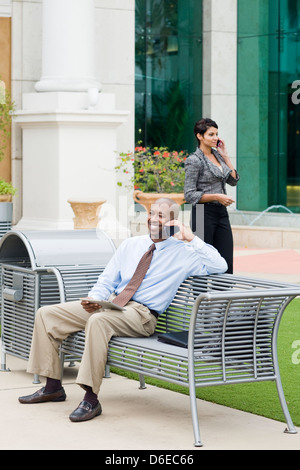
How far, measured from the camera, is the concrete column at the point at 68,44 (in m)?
15.4

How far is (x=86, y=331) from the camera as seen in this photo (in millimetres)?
5867

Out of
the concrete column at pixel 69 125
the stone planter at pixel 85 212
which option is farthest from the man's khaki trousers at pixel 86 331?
the concrete column at pixel 69 125

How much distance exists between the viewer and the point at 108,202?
15.9m

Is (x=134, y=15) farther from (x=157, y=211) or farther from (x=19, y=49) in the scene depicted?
(x=157, y=211)

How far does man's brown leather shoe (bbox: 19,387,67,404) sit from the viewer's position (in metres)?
6.25

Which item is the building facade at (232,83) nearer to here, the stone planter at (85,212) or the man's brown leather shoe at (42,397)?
the stone planter at (85,212)

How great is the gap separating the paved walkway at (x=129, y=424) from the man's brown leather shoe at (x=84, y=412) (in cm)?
4

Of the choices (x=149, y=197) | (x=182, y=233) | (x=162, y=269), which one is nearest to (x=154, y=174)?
(x=149, y=197)

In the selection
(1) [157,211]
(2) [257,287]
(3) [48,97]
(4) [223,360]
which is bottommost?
(4) [223,360]

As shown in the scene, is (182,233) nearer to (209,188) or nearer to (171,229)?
(171,229)

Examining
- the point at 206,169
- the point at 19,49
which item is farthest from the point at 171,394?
the point at 19,49

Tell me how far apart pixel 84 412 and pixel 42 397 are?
580 millimetres

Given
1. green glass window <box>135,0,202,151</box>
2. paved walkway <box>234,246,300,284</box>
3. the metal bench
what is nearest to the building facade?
green glass window <box>135,0,202,151</box>

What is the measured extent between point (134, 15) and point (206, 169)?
10.9 metres
